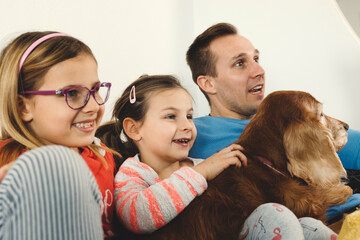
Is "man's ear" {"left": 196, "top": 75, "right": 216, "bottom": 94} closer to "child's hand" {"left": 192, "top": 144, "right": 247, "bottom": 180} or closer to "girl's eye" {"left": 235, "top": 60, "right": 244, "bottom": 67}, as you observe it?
"girl's eye" {"left": 235, "top": 60, "right": 244, "bottom": 67}

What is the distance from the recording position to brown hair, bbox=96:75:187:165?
4.92 feet

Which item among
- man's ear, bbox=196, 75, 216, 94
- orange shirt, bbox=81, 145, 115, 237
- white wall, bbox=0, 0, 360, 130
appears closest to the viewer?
orange shirt, bbox=81, 145, 115, 237

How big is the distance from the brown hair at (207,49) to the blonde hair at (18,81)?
974mm

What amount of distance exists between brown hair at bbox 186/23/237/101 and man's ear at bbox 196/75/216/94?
26 millimetres

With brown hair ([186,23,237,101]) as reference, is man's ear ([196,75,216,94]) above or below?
below

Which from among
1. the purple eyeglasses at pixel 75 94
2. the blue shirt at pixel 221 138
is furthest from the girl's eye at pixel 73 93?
the blue shirt at pixel 221 138

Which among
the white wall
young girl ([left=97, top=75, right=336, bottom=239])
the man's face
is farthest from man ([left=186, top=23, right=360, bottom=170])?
the white wall

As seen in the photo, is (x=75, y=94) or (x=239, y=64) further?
(x=239, y=64)

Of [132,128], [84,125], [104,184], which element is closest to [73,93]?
[84,125]

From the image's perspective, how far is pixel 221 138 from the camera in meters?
1.67

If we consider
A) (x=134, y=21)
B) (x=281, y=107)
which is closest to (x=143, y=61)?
(x=134, y=21)

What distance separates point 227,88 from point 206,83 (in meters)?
0.16

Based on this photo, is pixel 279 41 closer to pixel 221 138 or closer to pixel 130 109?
pixel 221 138

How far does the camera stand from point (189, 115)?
5.03 feet
